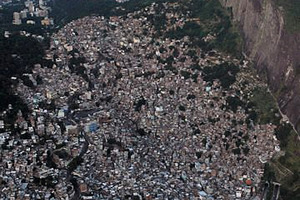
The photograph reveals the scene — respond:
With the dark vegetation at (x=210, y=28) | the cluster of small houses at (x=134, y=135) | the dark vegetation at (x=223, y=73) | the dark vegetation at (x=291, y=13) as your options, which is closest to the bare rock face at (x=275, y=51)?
the dark vegetation at (x=291, y=13)

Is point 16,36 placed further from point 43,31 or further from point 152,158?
point 152,158

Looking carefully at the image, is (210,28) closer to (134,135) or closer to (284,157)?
(134,135)

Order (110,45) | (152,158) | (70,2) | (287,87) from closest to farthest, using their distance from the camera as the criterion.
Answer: (152,158)
(287,87)
(110,45)
(70,2)

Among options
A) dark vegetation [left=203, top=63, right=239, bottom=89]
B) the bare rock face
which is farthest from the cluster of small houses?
the bare rock face

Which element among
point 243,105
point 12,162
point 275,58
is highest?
point 275,58

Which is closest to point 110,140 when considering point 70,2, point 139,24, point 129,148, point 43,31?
point 129,148

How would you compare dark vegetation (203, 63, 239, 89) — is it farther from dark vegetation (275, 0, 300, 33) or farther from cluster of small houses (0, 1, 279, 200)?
dark vegetation (275, 0, 300, 33)
